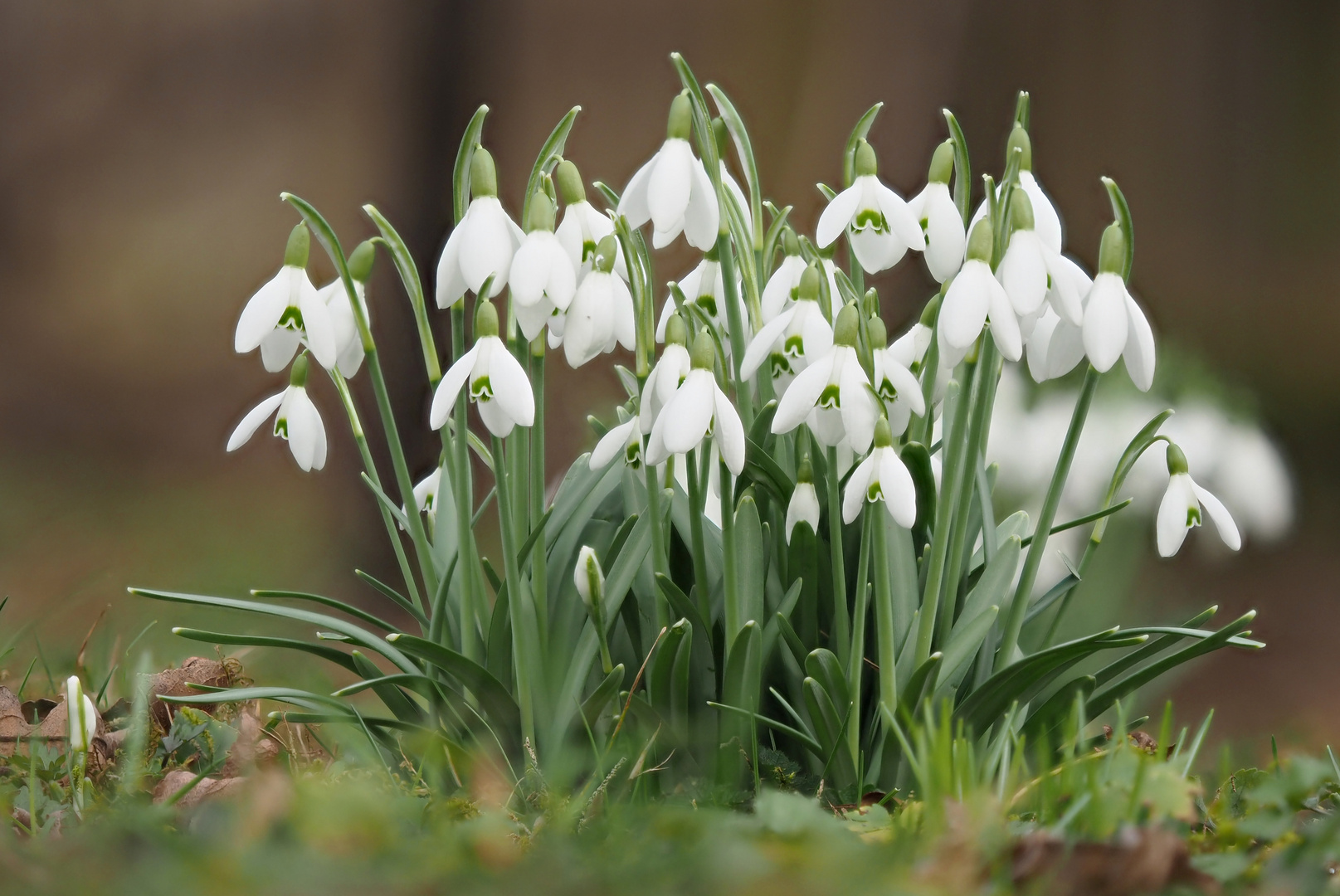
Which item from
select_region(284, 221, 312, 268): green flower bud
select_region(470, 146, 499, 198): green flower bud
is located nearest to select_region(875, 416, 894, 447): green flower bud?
select_region(470, 146, 499, 198): green flower bud

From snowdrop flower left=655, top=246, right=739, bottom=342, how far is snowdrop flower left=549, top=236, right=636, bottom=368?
15cm

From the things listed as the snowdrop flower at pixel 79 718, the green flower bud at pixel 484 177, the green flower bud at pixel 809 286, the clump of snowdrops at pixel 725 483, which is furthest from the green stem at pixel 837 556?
the snowdrop flower at pixel 79 718

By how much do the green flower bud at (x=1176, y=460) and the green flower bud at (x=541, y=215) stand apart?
0.57m

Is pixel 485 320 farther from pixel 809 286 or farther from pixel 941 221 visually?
pixel 941 221

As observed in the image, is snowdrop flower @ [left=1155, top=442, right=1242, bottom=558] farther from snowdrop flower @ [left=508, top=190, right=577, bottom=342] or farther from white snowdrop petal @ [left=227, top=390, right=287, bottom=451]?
white snowdrop petal @ [left=227, top=390, right=287, bottom=451]

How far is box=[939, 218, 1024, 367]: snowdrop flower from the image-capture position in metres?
0.74

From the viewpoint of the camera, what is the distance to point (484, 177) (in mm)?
821

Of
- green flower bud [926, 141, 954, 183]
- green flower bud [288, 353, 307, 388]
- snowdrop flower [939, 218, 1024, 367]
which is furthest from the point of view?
green flower bud [288, 353, 307, 388]

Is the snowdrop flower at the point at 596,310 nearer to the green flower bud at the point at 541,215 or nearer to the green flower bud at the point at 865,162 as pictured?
the green flower bud at the point at 541,215

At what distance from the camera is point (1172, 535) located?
920 mm

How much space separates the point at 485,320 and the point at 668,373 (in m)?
0.14

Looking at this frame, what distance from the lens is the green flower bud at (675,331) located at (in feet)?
2.67

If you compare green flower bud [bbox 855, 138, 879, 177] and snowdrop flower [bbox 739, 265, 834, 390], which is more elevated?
green flower bud [bbox 855, 138, 879, 177]

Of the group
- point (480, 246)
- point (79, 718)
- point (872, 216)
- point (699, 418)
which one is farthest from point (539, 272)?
point (79, 718)
